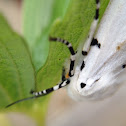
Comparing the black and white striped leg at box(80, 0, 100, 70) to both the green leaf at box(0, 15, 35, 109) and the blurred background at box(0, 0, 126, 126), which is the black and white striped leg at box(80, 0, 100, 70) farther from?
the blurred background at box(0, 0, 126, 126)

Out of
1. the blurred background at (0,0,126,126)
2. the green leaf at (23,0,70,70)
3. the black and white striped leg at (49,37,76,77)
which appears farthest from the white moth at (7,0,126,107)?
the blurred background at (0,0,126,126)

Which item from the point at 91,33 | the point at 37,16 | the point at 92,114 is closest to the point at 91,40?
the point at 91,33

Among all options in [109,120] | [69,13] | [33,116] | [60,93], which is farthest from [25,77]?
[60,93]

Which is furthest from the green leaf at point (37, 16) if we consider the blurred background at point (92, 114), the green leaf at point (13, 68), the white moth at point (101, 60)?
the blurred background at point (92, 114)

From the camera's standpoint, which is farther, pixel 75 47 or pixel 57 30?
pixel 75 47

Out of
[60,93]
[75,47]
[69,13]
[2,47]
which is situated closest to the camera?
[69,13]

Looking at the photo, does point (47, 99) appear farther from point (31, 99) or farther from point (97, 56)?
point (97, 56)

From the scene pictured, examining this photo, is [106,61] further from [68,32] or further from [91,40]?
[68,32]

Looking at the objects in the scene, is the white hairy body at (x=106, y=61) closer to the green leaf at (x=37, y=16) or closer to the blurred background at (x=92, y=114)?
the green leaf at (x=37, y=16)
